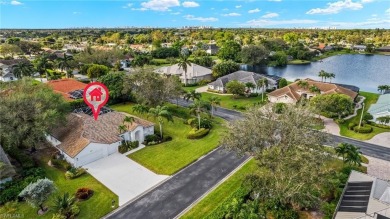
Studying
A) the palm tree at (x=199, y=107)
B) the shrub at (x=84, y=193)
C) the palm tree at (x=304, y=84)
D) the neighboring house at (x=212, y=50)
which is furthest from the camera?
the neighboring house at (x=212, y=50)

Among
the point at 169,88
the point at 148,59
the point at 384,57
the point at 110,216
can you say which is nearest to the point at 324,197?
the point at 110,216

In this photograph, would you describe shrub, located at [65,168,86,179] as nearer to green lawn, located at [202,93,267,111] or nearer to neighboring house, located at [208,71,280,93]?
green lawn, located at [202,93,267,111]

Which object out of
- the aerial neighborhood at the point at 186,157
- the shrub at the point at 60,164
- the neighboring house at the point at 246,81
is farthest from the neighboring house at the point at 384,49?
the shrub at the point at 60,164

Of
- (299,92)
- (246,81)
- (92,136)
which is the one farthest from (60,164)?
(299,92)

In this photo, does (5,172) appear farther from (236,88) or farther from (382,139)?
(382,139)

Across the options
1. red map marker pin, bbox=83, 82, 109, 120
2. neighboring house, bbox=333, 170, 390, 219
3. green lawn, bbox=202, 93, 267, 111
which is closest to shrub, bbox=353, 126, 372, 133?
neighboring house, bbox=333, 170, 390, 219

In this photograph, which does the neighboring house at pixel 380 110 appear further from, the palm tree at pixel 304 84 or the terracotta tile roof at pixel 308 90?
the palm tree at pixel 304 84

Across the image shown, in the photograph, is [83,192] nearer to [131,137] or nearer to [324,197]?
[131,137]
